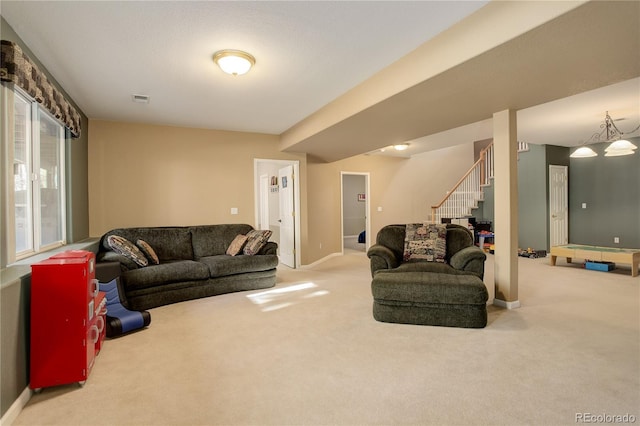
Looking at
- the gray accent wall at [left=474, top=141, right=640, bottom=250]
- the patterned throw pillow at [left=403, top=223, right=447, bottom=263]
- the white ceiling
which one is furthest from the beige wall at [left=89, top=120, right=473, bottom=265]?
the gray accent wall at [left=474, top=141, right=640, bottom=250]

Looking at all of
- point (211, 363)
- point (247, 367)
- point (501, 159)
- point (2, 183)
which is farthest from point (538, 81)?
point (2, 183)

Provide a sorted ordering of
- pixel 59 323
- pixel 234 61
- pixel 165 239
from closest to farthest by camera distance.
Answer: pixel 59 323
pixel 234 61
pixel 165 239

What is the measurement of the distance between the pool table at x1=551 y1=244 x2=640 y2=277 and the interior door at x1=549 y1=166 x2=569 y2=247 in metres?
1.53

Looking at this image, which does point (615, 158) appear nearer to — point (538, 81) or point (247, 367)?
point (538, 81)

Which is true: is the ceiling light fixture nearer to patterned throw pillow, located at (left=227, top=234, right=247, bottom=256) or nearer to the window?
patterned throw pillow, located at (left=227, top=234, right=247, bottom=256)

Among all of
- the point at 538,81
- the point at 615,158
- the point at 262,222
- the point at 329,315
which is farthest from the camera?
the point at 262,222

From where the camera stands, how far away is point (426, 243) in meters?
4.20

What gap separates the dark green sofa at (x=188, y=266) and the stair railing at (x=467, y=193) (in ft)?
17.8

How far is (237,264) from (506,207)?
3396 mm

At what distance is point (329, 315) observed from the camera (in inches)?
140

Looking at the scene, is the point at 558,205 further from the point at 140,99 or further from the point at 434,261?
the point at 140,99

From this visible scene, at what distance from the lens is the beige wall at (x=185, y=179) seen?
4938mm

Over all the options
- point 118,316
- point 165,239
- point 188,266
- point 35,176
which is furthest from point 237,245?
point 35,176

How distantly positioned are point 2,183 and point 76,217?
7.35 ft
